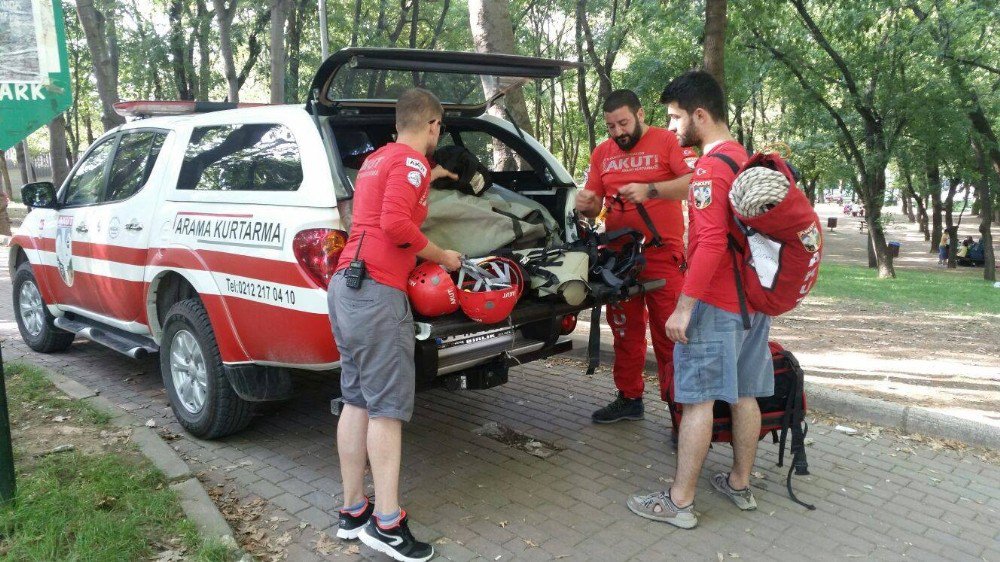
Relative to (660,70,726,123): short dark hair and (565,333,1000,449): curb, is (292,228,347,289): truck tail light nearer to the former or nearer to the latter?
(660,70,726,123): short dark hair

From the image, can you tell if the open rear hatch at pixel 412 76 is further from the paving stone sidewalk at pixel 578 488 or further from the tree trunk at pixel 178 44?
the tree trunk at pixel 178 44

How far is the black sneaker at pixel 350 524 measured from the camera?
10.7 ft

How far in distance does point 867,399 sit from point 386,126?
140 inches

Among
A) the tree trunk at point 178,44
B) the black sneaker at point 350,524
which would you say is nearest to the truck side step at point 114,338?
the black sneaker at point 350,524

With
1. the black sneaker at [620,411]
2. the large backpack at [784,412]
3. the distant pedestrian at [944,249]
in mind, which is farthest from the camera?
the distant pedestrian at [944,249]

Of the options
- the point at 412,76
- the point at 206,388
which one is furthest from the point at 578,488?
the point at 412,76

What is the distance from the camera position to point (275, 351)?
12.5 ft

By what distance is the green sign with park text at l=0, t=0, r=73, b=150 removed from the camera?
3.16m

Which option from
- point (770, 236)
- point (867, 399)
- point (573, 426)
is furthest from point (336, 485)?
point (867, 399)

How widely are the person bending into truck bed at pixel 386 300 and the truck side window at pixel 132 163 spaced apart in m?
2.48

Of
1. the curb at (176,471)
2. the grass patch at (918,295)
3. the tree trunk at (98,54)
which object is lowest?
the grass patch at (918,295)

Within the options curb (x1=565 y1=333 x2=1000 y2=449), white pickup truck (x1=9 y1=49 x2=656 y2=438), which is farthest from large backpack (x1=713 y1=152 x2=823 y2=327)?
curb (x1=565 y1=333 x2=1000 y2=449)

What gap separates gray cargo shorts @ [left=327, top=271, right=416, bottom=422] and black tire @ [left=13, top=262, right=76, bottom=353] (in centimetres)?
A: 434

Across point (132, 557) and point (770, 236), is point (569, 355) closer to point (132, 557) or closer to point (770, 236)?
point (770, 236)
